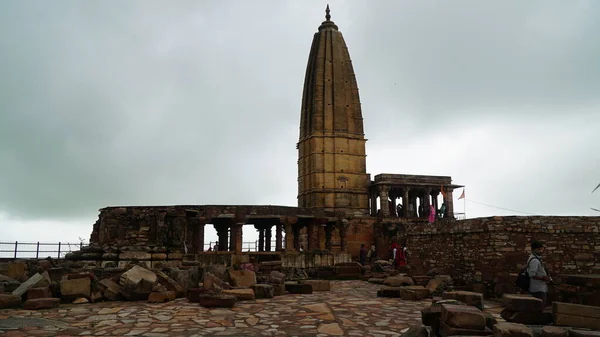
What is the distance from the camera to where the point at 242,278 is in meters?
10.3

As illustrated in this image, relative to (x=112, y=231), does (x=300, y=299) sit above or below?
below

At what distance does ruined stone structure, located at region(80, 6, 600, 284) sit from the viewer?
10.4m

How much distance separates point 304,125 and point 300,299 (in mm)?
31493

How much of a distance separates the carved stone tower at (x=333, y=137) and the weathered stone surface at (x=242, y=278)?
27.2 m

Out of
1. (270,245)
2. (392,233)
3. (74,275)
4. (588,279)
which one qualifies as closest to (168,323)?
(74,275)

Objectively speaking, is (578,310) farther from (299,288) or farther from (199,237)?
(199,237)

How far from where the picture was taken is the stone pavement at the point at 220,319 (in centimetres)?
583

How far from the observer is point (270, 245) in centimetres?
2847

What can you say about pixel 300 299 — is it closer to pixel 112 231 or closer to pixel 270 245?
pixel 112 231

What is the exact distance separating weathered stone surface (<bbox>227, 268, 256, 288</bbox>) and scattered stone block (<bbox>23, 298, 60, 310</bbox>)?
3.52 metres

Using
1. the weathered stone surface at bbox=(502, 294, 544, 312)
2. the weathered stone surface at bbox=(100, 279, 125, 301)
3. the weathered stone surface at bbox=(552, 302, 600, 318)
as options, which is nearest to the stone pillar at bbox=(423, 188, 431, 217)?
the weathered stone surface at bbox=(100, 279, 125, 301)

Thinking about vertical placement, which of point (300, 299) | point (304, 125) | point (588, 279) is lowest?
point (300, 299)

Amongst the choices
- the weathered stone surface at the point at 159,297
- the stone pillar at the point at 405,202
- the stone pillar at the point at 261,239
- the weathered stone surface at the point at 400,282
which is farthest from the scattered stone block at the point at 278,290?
the stone pillar at the point at 405,202

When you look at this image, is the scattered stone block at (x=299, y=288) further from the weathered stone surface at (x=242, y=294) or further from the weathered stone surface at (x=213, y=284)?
the weathered stone surface at (x=242, y=294)
